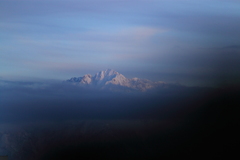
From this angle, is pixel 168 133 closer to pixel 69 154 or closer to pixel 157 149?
pixel 157 149

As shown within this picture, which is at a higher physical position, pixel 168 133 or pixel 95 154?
pixel 168 133

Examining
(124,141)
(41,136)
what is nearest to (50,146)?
(41,136)

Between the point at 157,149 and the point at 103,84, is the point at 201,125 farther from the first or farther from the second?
the point at 103,84

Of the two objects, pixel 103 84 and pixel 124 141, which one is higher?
pixel 103 84

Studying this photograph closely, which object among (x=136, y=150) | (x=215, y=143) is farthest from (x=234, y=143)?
(x=136, y=150)

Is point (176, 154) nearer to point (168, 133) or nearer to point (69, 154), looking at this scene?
point (168, 133)

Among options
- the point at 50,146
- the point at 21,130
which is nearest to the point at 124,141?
the point at 50,146

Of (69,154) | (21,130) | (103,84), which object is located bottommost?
(69,154)
